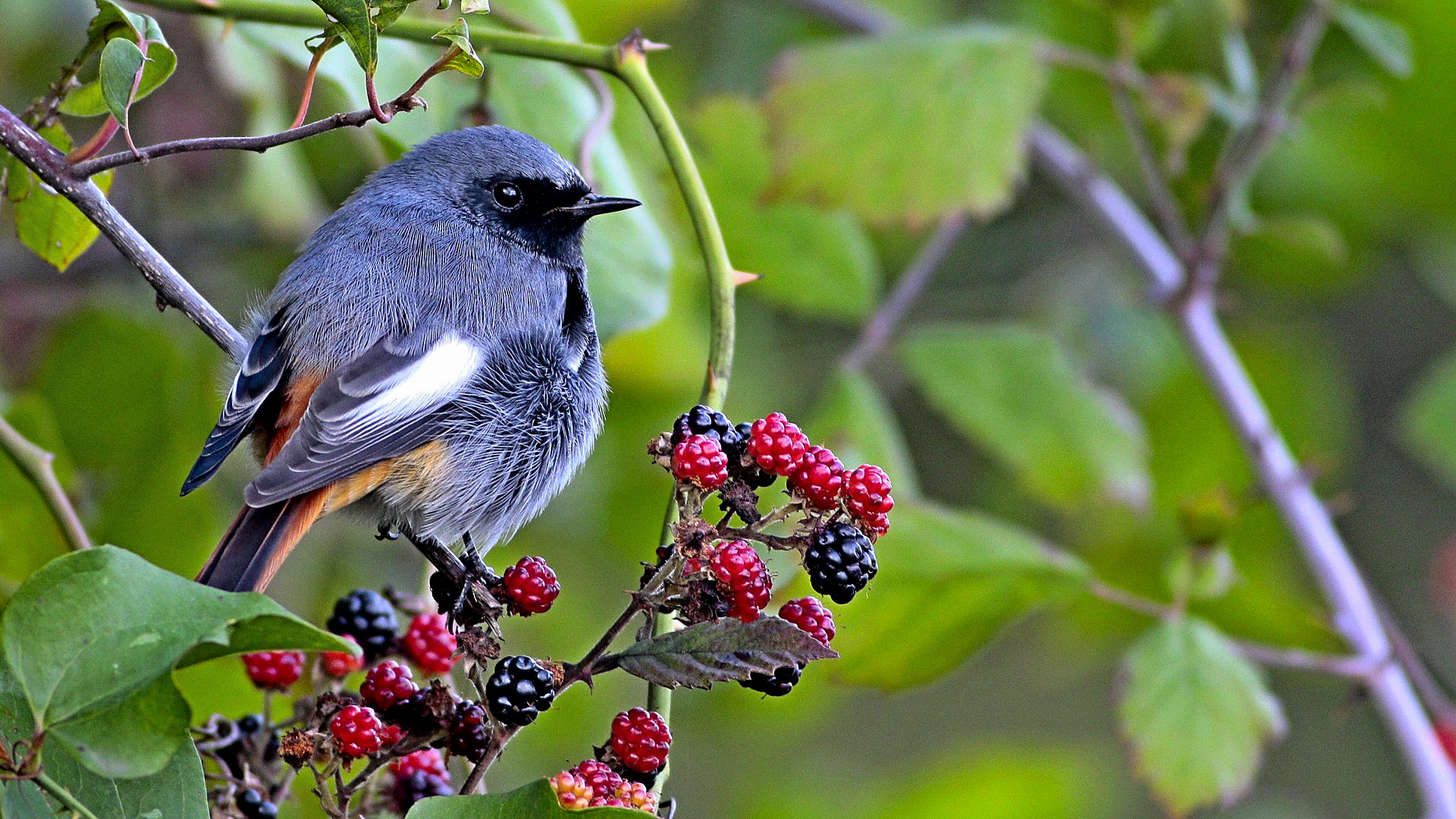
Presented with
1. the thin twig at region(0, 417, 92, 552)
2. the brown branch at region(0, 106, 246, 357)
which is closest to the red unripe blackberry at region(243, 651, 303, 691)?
the thin twig at region(0, 417, 92, 552)

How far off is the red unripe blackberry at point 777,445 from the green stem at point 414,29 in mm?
532

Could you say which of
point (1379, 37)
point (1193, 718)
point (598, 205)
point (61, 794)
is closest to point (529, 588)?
point (61, 794)

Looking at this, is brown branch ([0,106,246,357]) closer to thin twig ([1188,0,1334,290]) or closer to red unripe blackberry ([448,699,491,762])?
red unripe blackberry ([448,699,491,762])

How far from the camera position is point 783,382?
3990mm

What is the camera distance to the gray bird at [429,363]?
1.90 metres

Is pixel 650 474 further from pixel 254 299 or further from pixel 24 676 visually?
pixel 24 676

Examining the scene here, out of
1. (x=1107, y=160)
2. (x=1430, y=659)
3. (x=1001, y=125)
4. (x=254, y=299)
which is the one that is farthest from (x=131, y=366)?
(x=1430, y=659)

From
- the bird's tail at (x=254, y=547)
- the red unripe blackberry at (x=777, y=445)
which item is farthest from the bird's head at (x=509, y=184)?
the red unripe blackberry at (x=777, y=445)

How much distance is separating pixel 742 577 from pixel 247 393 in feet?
3.05

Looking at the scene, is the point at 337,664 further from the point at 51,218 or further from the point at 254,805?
the point at 51,218

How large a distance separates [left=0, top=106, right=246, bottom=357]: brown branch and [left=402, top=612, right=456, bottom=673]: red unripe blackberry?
0.48 meters

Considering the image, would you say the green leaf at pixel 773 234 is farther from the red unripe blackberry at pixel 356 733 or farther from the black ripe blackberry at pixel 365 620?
the red unripe blackberry at pixel 356 733

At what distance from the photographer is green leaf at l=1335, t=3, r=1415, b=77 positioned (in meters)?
2.97

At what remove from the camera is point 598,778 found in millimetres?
1335
